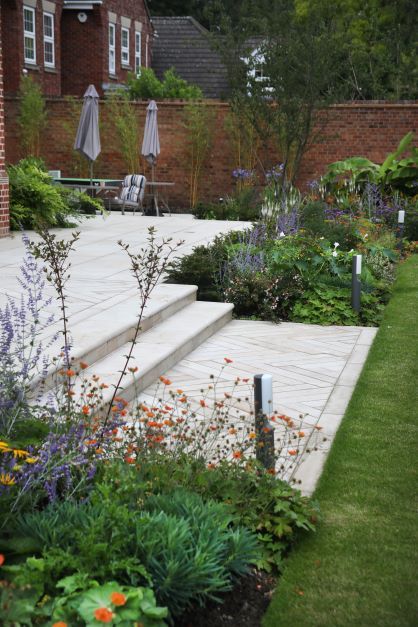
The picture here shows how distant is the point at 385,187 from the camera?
16969mm

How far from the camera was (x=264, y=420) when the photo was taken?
13.8ft

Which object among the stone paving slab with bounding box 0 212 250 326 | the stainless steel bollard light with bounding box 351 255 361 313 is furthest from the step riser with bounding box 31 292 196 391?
the stainless steel bollard light with bounding box 351 255 361 313

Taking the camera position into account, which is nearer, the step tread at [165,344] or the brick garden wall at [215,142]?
the step tread at [165,344]

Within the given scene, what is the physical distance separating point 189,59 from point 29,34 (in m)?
9.77

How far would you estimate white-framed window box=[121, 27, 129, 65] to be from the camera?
2956cm

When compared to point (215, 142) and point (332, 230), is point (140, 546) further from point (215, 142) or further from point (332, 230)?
point (215, 142)

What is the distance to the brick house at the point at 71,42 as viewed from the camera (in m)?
23.9

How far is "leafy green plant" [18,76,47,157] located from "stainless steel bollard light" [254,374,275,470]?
58.1 ft

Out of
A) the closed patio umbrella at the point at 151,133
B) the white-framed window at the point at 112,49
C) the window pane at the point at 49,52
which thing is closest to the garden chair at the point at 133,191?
the closed patio umbrella at the point at 151,133

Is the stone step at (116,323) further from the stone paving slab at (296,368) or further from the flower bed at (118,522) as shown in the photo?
the flower bed at (118,522)

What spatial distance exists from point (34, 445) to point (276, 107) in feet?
51.6

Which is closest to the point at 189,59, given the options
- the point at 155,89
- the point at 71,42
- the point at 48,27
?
the point at 71,42

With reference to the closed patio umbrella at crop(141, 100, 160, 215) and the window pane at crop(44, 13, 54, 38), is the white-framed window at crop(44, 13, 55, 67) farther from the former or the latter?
the closed patio umbrella at crop(141, 100, 160, 215)

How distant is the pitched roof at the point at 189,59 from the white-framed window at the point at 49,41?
23.4ft
